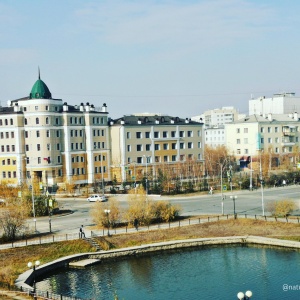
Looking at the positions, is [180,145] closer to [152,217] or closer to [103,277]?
[152,217]

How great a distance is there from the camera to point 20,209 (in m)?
45.2

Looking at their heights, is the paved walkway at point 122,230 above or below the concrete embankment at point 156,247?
above

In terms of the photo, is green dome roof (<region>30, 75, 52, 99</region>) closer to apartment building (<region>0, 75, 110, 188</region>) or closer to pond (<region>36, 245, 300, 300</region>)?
apartment building (<region>0, 75, 110, 188</region>)

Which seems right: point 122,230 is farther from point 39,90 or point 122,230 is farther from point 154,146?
point 154,146

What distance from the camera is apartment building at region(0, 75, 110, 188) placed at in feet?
248

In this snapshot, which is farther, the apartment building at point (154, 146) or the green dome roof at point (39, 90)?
the apartment building at point (154, 146)

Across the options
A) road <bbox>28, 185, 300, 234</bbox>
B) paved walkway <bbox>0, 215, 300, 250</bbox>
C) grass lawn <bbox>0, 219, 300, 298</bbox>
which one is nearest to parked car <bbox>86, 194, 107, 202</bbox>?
road <bbox>28, 185, 300, 234</bbox>

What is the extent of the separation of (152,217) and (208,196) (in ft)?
64.2

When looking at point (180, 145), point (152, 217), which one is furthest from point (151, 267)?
point (180, 145)

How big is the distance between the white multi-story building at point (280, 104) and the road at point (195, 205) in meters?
60.7

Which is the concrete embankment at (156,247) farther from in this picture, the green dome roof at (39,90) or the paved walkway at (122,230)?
the green dome roof at (39,90)

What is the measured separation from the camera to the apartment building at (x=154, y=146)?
84312mm

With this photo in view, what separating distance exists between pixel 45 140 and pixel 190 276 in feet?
152

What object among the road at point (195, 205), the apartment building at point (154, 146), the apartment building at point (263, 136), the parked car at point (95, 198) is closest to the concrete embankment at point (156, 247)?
the road at point (195, 205)
